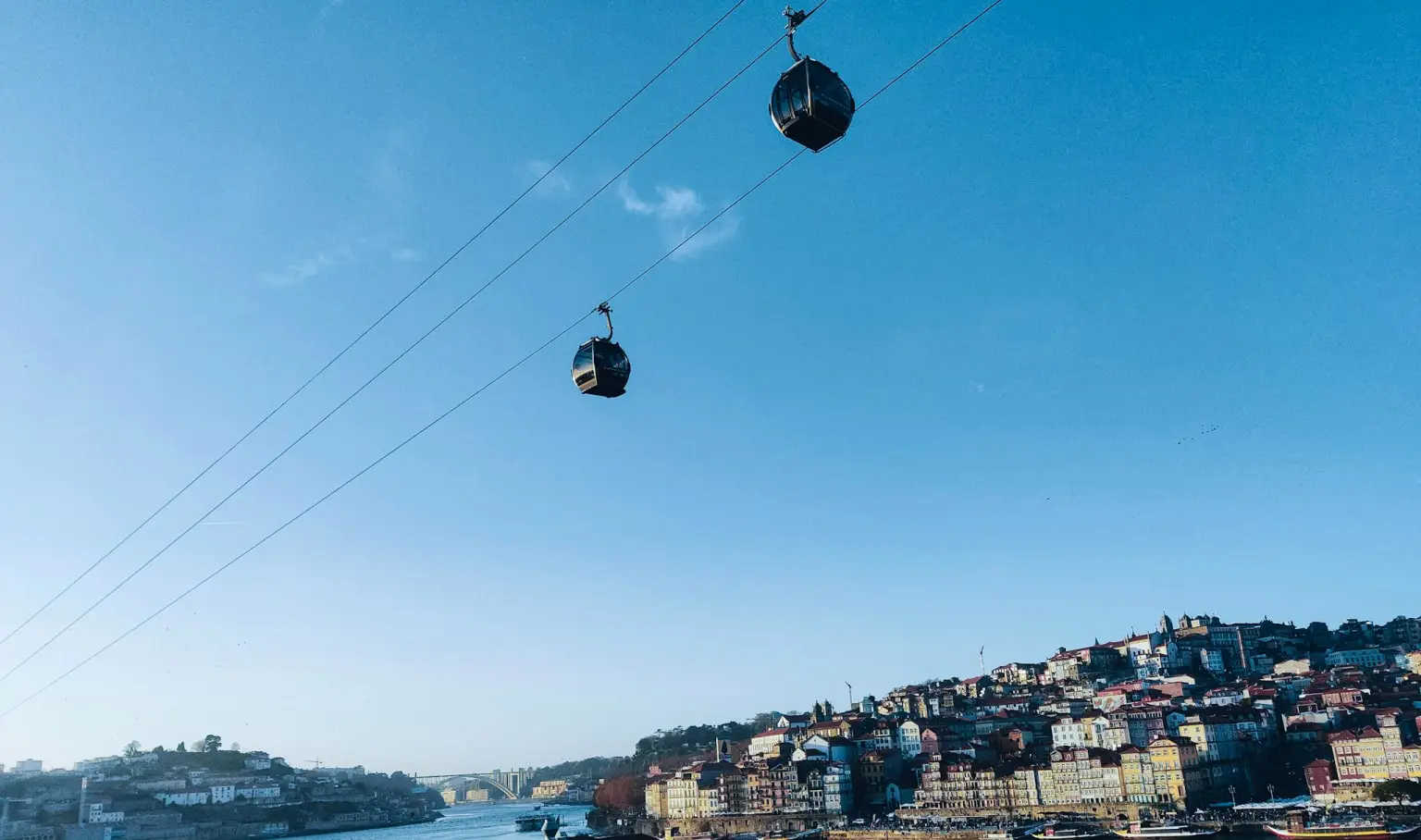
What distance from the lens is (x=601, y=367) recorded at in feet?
43.4

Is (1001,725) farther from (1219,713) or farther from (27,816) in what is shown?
(27,816)

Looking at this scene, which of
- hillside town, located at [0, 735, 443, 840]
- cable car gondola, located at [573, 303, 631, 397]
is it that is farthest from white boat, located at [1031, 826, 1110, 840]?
hillside town, located at [0, 735, 443, 840]

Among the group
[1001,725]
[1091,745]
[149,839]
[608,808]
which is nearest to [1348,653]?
[1001,725]

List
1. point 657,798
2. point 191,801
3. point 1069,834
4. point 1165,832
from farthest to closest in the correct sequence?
point 191,801 < point 657,798 < point 1069,834 < point 1165,832

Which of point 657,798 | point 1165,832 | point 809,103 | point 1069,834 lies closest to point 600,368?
point 809,103

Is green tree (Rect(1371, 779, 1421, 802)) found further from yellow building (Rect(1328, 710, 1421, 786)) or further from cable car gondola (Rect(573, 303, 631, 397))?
cable car gondola (Rect(573, 303, 631, 397))

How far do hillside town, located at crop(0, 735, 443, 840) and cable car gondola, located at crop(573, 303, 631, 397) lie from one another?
387ft

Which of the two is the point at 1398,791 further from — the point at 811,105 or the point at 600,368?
the point at 811,105

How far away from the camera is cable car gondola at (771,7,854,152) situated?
941 cm

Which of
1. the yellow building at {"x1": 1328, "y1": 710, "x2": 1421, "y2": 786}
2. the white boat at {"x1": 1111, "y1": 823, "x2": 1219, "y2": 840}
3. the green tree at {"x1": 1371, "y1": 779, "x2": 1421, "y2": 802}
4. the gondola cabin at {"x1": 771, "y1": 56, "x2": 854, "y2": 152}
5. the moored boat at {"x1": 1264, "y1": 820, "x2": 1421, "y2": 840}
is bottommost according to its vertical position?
the white boat at {"x1": 1111, "y1": 823, "x2": 1219, "y2": 840}

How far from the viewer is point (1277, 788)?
6519 centimetres

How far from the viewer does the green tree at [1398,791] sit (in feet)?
171

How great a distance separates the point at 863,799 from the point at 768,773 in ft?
26.4

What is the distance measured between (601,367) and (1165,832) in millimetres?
52742
